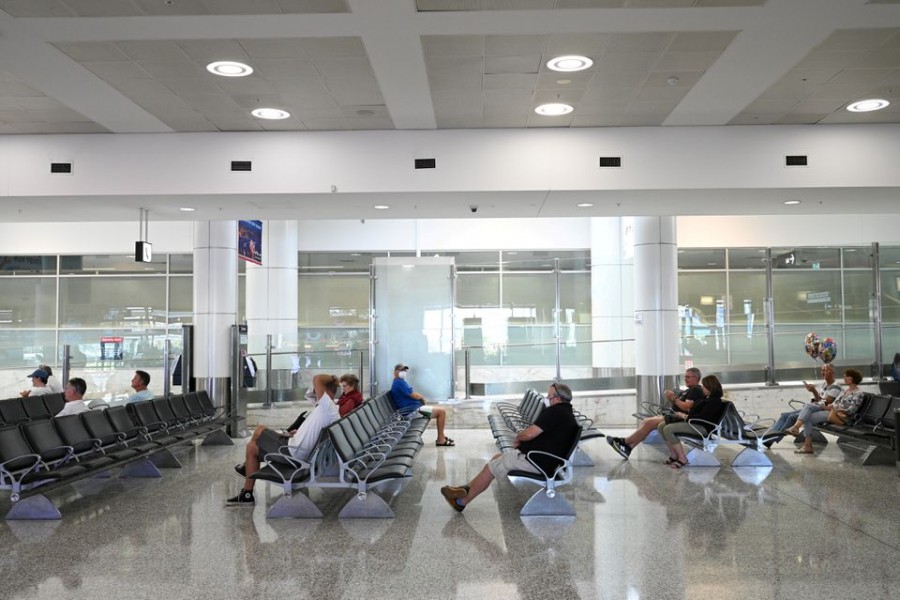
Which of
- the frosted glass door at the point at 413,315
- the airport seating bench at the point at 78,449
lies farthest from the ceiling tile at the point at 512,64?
the frosted glass door at the point at 413,315

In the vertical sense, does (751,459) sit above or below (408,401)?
below

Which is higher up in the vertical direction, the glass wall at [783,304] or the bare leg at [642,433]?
the glass wall at [783,304]

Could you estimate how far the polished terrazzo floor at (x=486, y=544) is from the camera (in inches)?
193

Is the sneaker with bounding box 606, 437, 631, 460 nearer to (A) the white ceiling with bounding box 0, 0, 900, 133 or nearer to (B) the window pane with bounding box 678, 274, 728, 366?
(A) the white ceiling with bounding box 0, 0, 900, 133

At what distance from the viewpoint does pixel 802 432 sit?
11.3 meters

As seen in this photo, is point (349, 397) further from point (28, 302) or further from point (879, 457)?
point (28, 302)

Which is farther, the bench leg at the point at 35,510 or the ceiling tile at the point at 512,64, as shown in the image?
the ceiling tile at the point at 512,64

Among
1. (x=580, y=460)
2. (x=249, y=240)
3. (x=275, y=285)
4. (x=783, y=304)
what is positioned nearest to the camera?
(x=580, y=460)

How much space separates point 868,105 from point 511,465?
5.94 meters

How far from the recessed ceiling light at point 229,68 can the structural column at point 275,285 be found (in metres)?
10.1

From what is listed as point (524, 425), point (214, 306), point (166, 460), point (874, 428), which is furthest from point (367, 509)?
point (214, 306)

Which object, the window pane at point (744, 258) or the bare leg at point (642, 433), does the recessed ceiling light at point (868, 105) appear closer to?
the bare leg at point (642, 433)

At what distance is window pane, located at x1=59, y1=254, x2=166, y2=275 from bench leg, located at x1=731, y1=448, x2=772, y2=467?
1429cm

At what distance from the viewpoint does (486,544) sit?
592 centimetres
